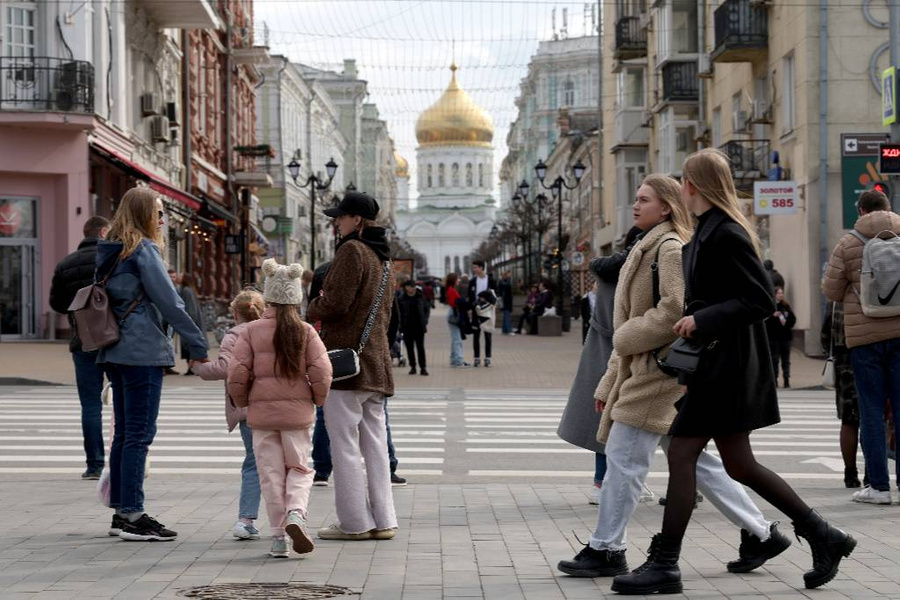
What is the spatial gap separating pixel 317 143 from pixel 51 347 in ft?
225

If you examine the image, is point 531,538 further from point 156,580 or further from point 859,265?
point 859,265

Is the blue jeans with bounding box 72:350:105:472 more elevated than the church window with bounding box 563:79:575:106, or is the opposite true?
the church window with bounding box 563:79:575:106

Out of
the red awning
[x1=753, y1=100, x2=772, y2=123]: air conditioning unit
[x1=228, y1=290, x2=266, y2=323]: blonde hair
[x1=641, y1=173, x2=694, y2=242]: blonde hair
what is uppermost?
[x1=753, y1=100, x2=772, y2=123]: air conditioning unit

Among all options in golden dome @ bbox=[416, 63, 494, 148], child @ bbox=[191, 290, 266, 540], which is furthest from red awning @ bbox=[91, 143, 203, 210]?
golden dome @ bbox=[416, 63, 494, 148]

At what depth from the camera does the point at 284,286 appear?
8141mm

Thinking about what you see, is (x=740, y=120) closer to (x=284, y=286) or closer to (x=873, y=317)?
(x=873, y=317)

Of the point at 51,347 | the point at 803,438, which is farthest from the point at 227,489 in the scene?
the point at 51,347

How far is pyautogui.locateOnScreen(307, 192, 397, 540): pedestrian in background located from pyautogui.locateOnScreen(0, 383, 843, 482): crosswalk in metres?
3.18

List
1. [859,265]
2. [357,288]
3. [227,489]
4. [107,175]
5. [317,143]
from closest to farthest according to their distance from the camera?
[357,288]
[859,265]
[227,489]
[107,175]
[317,143]

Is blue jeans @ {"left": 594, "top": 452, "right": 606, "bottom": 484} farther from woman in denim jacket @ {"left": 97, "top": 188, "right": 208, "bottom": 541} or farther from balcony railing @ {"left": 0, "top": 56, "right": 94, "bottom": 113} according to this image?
balcony railing @ {"left": 0, "top": 56, "right": 94, "bottom": 113}

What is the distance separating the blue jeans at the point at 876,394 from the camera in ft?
32.6

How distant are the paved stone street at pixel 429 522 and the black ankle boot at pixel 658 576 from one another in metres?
0.13

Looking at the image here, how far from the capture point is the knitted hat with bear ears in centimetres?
812

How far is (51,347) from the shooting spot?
30.3m
